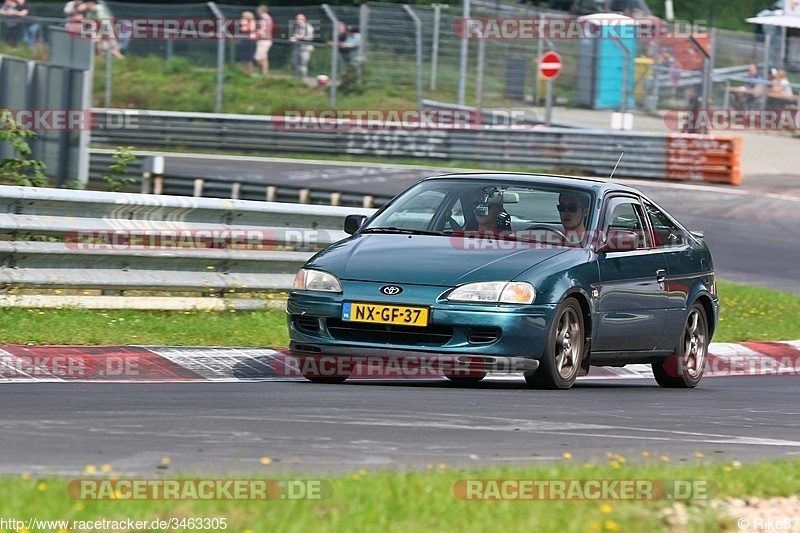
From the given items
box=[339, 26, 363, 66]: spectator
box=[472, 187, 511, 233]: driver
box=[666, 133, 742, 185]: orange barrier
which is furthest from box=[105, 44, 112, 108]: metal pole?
box=[472, 187, 511, 233]: driver

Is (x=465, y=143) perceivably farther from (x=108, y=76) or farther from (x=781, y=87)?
(x=108, y=76)

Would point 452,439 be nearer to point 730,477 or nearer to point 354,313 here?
point 730,477

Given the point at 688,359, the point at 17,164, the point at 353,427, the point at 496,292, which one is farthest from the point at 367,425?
the point at 17,164

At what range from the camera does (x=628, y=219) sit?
383 inches

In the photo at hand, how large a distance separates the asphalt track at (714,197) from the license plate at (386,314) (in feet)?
30.5

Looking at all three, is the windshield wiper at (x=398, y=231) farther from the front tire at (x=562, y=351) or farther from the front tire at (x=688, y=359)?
the front tire at (x=688, y=359)

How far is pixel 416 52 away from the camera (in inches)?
1205

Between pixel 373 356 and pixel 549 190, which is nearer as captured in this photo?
pixel 373 356

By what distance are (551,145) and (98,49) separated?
1270 cm

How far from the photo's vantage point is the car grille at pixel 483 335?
320 inches

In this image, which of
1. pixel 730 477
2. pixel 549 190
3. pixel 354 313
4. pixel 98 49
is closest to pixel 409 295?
pixel 354 313

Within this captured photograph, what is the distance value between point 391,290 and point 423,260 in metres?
0.34

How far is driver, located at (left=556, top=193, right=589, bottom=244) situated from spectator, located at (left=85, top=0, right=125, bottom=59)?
24.1 m

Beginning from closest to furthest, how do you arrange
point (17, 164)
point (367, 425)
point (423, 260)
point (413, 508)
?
point (413, 508), point (367, 425), point (423, 260), point (17, 164)
